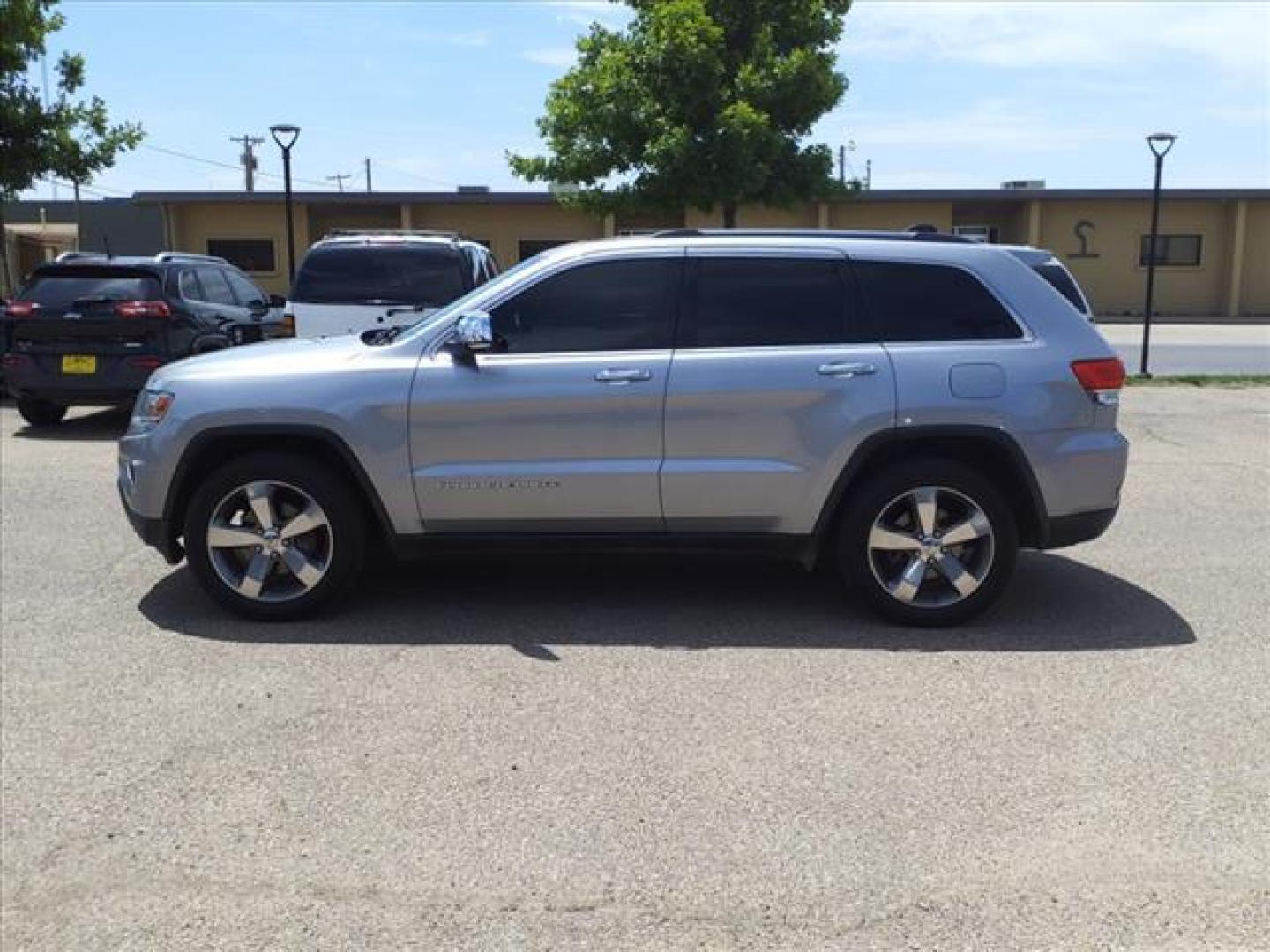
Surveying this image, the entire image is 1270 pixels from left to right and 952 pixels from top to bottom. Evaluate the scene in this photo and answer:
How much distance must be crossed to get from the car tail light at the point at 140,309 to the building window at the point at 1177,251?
A: 1288 inches

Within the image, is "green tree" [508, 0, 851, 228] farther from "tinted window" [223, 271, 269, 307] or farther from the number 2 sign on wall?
the number 2 sign on wall

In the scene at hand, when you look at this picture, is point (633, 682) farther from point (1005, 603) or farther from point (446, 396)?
point (1005, 603)

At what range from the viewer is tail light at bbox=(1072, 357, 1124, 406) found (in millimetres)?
5441

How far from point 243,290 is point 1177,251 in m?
31.9

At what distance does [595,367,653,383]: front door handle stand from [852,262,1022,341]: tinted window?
113 cm

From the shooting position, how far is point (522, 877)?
327 centimetres

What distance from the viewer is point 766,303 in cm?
552

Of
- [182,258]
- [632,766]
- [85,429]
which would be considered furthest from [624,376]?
[85,429]

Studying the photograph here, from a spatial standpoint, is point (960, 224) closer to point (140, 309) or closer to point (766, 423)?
point (140, 309)

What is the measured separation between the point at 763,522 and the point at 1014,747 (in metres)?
1.70

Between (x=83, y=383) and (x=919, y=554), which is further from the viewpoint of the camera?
(x=83, y=383)

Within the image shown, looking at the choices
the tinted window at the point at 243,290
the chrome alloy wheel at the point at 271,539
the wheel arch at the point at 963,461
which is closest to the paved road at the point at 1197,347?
the tinted window at the point at 243,290

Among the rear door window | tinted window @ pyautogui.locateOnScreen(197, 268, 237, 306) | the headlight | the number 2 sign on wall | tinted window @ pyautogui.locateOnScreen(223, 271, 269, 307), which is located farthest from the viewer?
the number 2 sign on wall

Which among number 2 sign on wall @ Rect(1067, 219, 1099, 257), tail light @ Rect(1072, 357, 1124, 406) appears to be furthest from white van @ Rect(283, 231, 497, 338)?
number 2 sign on wall @ Rect(1067, 219, 1099, 257)
